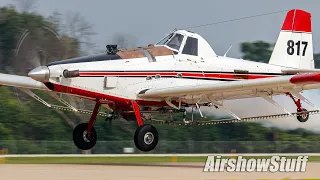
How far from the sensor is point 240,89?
71.6ft

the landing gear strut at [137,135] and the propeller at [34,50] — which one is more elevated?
the propeller at [34,50]

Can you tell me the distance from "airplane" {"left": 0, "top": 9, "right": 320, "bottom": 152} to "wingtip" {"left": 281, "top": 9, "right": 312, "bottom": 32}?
1.70m

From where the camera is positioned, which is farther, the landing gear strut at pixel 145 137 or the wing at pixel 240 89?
the landing gear strut at pixel 145 137

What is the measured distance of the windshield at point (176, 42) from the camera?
2311 centimetres

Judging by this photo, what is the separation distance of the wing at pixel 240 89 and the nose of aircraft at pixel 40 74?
9.09 ft

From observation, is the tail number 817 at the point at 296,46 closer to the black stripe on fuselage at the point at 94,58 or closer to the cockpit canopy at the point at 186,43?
the cockpit canopy at the point at 186,43

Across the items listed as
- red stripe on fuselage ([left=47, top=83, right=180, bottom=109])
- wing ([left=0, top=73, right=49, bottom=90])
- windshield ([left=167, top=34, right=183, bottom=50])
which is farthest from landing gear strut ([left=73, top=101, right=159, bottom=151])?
windshield ([left=167, top=34, right=183, bottom=50])

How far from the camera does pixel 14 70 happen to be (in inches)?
2074

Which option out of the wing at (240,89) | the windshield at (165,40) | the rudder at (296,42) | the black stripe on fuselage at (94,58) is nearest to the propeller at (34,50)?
the rudder at (296,42)

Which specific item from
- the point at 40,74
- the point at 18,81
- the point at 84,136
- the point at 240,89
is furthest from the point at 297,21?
the point at 40,74

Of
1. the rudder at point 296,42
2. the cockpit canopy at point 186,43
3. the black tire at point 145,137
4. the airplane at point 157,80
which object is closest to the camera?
the airplane at point 157,80

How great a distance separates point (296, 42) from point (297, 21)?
678 millimetres

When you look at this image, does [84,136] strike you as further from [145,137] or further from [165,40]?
[165,40]

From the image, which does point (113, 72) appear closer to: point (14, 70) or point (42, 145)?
point (42, 145)
